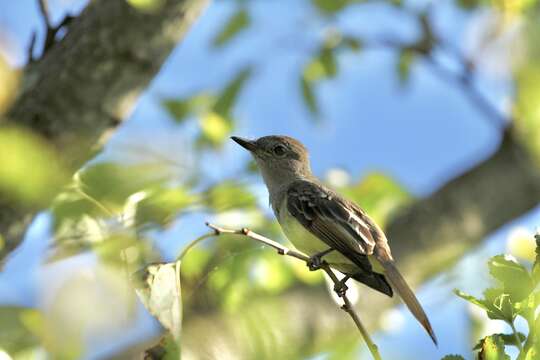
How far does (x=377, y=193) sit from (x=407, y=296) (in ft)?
5.72

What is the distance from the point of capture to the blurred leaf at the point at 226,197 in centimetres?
279

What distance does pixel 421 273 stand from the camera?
7.21 meters

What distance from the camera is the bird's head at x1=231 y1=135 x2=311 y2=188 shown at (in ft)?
15.9

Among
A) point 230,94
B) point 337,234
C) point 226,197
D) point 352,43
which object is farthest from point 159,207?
point 352,43

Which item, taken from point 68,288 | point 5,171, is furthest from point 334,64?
point 5,171

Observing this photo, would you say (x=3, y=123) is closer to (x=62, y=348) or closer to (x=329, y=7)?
(x=62, y=348)

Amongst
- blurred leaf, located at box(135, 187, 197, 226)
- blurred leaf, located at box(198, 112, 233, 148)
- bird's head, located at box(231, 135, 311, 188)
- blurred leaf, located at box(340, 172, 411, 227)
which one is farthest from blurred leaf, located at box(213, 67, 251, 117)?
blurred leaf, located at box(135, 187, 197, 226)

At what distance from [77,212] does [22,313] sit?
1.11ft

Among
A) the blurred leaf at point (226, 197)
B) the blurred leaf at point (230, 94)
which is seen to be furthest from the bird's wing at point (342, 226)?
the blurred leaf at point (230, 94)

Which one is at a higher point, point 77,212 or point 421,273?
point 77,212

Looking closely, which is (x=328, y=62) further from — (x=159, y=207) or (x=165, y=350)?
(x=165, y=350)

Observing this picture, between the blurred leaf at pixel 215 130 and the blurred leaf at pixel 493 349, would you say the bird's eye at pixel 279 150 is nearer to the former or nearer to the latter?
the blurred leaf at pixel 215 130

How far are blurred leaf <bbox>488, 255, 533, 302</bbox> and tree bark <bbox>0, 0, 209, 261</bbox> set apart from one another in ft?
7.31

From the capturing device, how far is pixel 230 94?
528cm
